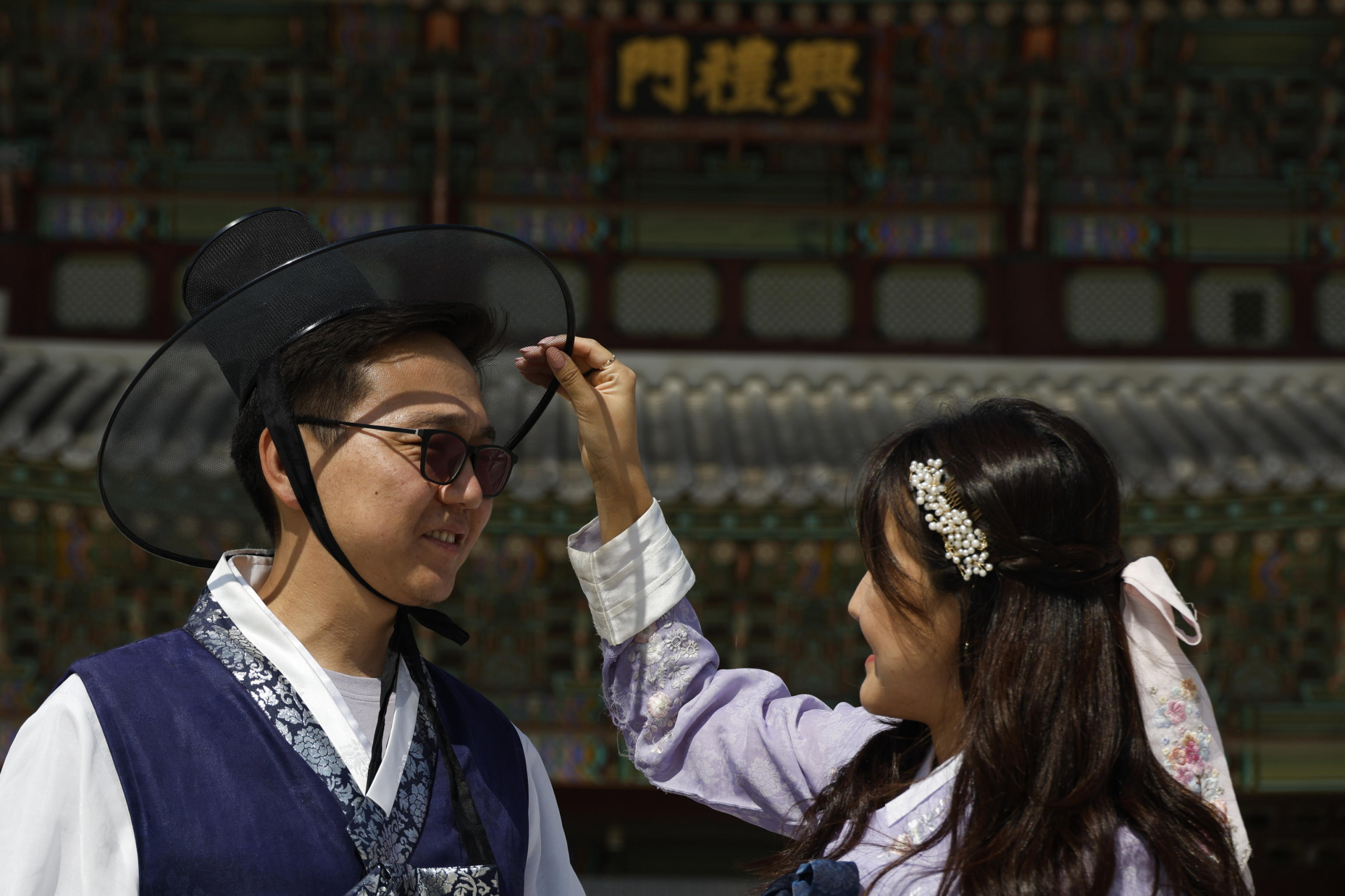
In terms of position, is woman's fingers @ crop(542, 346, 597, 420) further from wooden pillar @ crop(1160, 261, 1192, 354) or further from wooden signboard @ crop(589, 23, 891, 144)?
wooden pillar @ crop(1160, 261, 1192, 354)

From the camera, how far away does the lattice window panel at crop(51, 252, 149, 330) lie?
21.0 feet

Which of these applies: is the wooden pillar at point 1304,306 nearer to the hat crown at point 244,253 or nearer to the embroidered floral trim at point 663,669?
the embroidered floral trim at point 663,669

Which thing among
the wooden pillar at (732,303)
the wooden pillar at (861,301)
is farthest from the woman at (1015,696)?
the wooden pillar at (861,301)

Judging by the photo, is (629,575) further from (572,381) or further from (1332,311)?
(1332,311)

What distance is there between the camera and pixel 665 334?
21.4 feet

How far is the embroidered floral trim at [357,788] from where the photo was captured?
5.60 ft

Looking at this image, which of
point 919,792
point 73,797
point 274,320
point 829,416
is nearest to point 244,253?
point 274,320

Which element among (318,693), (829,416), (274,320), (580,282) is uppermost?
(274,320)

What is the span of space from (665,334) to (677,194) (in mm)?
704

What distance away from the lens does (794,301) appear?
6516 mm

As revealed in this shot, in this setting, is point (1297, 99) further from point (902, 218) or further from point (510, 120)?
point (510, 120)

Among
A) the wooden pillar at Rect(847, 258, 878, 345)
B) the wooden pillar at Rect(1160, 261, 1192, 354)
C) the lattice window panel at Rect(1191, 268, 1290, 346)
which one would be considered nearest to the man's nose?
the wooden pillar at Rect(847, 258, 878, 345)

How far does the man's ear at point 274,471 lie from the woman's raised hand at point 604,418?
405 millimetres

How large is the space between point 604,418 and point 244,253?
1.98 feet
